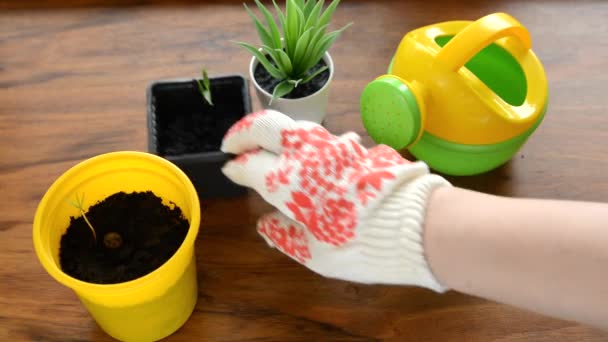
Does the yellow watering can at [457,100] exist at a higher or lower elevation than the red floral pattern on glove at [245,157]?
higher

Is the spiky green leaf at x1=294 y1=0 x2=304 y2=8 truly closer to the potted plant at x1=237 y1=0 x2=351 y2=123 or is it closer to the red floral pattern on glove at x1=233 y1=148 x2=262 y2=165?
the potted plant at x1=237 y1=0 x2=351 y2=123

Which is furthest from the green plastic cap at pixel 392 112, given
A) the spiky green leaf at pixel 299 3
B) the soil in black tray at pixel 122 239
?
the soil in black tray at pixel 122 239

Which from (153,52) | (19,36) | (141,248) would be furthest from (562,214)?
(19,36)

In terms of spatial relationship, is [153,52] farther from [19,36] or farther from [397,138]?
[397,138]

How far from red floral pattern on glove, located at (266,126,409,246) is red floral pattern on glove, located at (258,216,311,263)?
25mm

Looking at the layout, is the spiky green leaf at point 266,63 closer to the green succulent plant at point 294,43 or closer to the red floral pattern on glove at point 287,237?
the green succulent plant at point 294,43

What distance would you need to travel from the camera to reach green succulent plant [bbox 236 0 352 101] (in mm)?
560

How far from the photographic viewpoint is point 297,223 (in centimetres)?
49

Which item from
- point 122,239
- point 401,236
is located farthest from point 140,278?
point 401,236

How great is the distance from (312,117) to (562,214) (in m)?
0.28

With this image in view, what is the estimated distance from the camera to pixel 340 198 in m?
0.44

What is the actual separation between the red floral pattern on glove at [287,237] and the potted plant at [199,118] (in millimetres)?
79

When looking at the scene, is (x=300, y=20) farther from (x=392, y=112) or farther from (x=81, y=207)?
(x=81, y=207)

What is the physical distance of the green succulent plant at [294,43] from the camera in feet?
1.84
